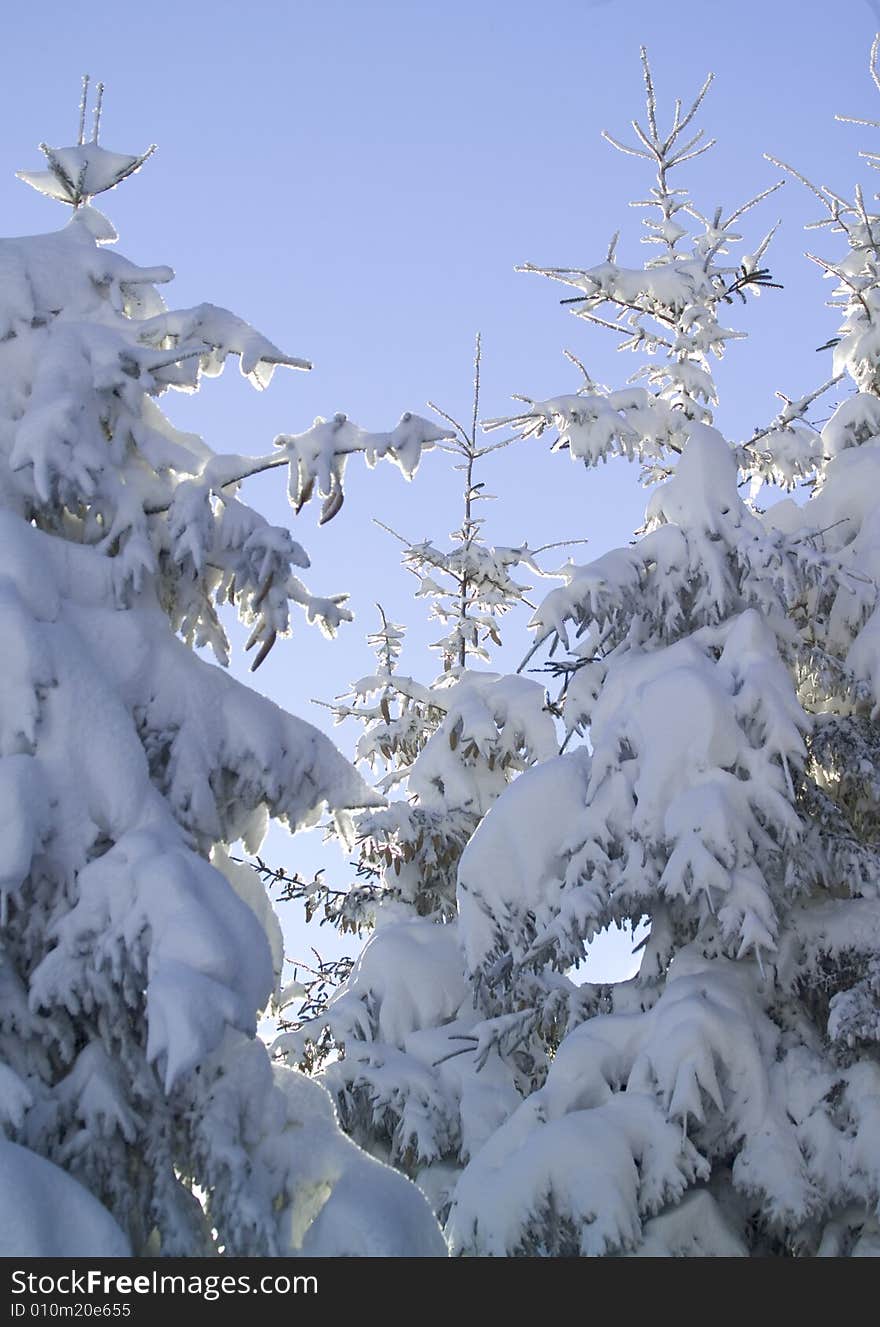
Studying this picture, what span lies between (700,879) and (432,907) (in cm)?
701

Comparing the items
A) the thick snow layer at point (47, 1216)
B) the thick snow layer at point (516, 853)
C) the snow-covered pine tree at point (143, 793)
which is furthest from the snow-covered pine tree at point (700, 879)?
the thick snow layer at point (47, 1216)

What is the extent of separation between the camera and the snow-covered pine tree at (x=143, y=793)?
19.7 feet

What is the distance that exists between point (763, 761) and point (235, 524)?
14.0 feet

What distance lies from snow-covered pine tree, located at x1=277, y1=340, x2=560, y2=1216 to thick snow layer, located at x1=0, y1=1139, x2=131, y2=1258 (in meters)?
3.55

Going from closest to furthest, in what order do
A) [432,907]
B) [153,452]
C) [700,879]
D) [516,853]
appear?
[153,452], [700,879], [516,853], [432,907]

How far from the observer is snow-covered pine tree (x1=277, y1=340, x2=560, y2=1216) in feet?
38.2

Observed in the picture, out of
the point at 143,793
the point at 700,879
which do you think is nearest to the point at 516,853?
the point at 700,879

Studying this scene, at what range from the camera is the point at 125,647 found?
7.24m

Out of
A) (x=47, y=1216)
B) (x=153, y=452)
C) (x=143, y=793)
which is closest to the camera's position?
(x=47, y=1216)

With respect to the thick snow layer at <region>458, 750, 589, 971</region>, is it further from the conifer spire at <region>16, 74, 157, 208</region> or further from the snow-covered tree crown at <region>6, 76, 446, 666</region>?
the conifer spire at <region>16, 74, 157, 208</region>

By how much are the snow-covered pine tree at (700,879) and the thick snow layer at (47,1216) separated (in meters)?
3.94

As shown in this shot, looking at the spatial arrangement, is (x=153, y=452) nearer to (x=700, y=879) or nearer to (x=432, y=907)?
(x=700, y=879)

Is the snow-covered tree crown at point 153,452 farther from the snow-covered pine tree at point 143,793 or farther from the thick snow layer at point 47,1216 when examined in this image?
the thick snow layer at point 47,1216

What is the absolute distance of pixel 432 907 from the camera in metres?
15.9
